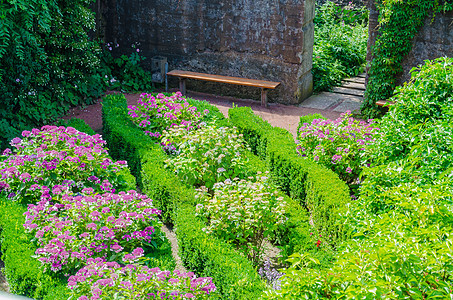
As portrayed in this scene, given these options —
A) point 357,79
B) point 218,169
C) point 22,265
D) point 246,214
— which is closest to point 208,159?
point 218,169

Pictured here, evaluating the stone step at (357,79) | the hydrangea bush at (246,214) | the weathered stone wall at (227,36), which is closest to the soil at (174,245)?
the hydrangea bush at (246,214)

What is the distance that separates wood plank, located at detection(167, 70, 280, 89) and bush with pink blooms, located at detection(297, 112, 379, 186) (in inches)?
125

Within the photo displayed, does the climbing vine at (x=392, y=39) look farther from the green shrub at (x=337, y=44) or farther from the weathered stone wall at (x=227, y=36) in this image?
the green shrub at (x=337, y=44)

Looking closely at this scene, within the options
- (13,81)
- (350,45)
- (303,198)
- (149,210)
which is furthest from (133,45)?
(149,210)

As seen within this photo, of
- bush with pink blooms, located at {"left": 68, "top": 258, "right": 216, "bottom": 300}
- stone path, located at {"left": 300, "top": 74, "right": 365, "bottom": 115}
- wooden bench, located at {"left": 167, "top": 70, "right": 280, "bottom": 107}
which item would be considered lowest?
bush with pink blooms, located at {"left": 68, "top": 258, "right": 216, "bottom": 300}

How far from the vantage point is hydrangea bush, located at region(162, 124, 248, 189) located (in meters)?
6.17

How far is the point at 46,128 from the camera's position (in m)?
6.25

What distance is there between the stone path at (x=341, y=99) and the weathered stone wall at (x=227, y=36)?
277 mm

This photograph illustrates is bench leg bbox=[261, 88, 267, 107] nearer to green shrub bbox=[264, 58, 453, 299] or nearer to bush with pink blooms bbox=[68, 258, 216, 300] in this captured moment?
green shrub bbox=[264, 58, 453, 299]

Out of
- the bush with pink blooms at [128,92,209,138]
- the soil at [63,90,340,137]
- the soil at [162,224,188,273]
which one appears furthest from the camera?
the soil at [63,90,340,137]

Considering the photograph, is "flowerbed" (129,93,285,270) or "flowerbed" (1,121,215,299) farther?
"flowerbed" (129,93,285,270)

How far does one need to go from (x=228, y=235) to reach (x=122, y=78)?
278 inches

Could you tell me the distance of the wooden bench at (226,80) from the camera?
10203mm

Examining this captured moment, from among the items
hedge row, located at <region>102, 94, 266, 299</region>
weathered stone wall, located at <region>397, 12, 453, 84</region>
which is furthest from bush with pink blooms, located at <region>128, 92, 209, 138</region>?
weathered stone wall, located at <region>397, 12, 453, 84</region>
